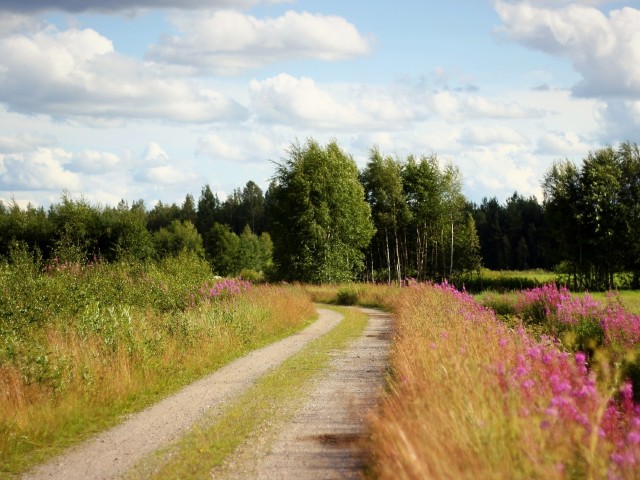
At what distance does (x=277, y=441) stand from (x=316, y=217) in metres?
49.7

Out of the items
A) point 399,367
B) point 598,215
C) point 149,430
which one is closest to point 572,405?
point 399,367

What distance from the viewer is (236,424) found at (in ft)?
36.5

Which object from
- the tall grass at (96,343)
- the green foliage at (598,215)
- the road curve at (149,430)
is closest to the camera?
the road curve at (149,430)

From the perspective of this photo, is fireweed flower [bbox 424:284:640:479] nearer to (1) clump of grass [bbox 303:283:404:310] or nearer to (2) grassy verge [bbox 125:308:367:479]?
(2) grassy verge [bbox 125:308:367:479]

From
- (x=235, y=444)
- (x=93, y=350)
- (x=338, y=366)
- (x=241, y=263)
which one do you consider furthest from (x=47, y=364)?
(x=241, y=263)

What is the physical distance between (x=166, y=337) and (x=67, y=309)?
248cm

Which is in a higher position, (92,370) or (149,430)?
(92,370)

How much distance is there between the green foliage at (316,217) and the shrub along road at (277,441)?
1596 inches

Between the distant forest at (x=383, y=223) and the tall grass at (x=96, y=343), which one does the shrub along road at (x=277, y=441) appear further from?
the distant forest at (x=383, y=223)

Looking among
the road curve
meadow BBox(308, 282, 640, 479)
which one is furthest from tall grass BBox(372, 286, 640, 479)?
the road curve

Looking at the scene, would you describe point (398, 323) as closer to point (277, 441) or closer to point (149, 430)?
point (149, 430)

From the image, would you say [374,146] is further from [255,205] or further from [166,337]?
[255,205]

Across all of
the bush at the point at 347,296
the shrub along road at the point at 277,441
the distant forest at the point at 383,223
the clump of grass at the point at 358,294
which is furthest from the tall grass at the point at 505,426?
the bush at the point at 347,296

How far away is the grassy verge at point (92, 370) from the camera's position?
1111cm
